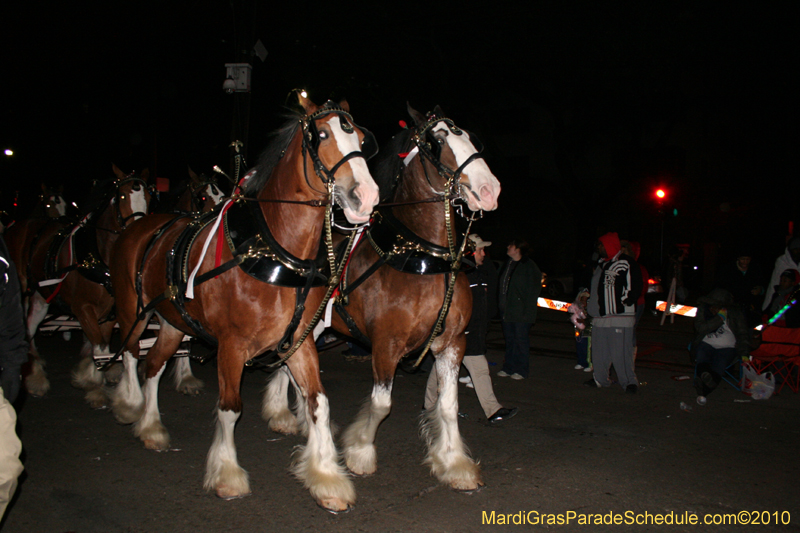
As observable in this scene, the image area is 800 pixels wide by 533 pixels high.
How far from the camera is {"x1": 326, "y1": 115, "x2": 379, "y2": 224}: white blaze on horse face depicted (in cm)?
324

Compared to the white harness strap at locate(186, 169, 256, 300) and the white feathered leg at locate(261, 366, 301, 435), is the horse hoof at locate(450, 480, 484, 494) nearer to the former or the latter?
the white feathered leg at locate(261, 366, 301, 435)

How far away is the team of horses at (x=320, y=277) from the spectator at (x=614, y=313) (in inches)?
126

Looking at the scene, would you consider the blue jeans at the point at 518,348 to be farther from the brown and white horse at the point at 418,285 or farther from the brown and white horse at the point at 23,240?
the brown and white horse at the point at 23,240

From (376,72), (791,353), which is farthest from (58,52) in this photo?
(791,353)

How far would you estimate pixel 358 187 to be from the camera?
10.7ft

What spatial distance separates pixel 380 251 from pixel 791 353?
562 cm

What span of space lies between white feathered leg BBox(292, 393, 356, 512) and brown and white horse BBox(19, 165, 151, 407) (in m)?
3.15

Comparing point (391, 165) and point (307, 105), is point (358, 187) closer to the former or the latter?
point (307, 105)

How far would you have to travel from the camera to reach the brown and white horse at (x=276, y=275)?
352 cm

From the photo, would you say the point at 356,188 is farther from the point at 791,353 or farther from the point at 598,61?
the point at 598,61

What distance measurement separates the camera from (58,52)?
15.9m

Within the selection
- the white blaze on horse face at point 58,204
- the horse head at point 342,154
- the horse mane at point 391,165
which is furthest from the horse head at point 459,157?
the white blaze on horse face at point 58,204

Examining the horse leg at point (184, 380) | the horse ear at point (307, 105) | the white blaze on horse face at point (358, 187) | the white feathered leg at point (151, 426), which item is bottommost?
the horse leg at point (184, 380)

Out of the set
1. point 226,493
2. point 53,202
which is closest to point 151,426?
point 226,493
